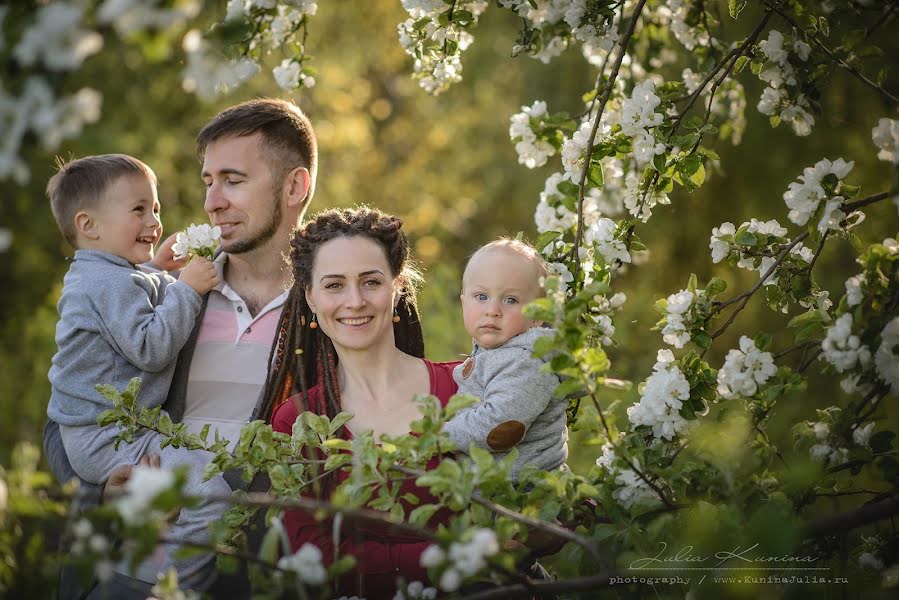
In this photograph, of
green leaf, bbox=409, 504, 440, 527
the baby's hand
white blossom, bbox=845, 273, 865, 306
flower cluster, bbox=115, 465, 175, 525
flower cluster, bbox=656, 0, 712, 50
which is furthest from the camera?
flower cluster, bbox=656, 0, 712, 50

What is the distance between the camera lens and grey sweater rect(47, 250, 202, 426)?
264 centimetres

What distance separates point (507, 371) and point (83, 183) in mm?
1532

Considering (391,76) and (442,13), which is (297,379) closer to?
(442,13)

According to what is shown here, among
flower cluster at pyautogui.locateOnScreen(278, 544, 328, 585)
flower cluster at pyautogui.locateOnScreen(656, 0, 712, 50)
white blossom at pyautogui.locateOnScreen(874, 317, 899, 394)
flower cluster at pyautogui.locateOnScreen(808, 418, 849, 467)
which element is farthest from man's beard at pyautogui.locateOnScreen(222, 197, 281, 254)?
white blossom at pyautogui.locateOnScreen(874, 317, 899, 394)

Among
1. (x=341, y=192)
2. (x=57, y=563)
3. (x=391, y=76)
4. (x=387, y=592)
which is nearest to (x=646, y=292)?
(x=341, y=192)

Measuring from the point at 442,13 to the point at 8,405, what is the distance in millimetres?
5743

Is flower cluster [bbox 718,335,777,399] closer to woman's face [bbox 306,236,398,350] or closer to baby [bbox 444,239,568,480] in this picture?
baby [bbox 444,239,568,480]

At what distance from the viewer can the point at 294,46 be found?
2826 mm

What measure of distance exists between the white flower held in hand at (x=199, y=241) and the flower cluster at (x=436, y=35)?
805 millimetres

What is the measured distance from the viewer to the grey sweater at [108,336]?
264 cm

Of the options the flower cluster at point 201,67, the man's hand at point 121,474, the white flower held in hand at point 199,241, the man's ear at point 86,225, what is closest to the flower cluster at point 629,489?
the flower cluster at point 201,67

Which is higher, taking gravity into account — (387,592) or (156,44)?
(156,44)

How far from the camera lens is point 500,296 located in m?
2.35

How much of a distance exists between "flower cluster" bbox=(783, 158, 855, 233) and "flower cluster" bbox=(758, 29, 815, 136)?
0.40 meters
